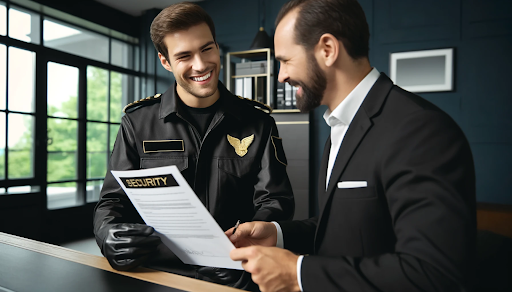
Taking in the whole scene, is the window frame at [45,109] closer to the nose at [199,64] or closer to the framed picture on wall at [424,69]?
the nose at [199,64]

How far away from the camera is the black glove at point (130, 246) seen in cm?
94

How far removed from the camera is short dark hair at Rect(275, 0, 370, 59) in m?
0.90

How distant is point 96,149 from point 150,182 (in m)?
4.34

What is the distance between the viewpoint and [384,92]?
2.83ft

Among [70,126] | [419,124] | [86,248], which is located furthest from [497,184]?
[70,126]

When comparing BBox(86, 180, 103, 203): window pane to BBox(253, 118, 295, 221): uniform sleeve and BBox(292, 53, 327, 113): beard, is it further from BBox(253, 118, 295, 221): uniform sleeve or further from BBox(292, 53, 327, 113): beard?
BBox(292, 53, 327, 113): beard

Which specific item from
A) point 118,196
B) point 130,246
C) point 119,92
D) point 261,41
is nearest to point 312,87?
point 130,246

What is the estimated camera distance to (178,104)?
4.72 feet

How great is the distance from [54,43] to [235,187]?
12.7 ft

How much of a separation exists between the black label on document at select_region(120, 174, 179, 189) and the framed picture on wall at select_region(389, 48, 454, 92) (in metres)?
3.52

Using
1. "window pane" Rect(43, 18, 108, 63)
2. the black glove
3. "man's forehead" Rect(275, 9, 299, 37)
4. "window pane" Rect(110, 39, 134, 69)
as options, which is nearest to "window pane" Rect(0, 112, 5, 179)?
"window pane" Rect(43, 18, 108, 63)

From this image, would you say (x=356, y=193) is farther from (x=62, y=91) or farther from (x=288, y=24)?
(x=62, y=91)

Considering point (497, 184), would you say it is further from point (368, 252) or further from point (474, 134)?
point (368, 252)

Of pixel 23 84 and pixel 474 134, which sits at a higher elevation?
pixel 23 84
